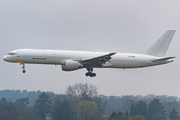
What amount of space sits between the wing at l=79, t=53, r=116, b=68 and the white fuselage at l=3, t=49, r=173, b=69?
1.06m

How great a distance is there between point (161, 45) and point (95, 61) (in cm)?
1393

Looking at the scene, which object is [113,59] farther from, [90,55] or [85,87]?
[85,87]

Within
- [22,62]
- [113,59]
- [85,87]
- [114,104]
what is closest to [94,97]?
[85,87]

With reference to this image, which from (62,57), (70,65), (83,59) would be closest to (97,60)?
(83,59)

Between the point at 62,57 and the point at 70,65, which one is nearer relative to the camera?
the point at 70,65

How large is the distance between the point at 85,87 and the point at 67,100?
4.61 metres

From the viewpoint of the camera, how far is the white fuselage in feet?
192

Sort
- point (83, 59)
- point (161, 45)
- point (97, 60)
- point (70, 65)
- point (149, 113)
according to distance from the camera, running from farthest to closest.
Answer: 1. point (149, 113)
2. point (161, 45)
3. point (83, 59)
4. point (97, 60)
5. point (70, 65)

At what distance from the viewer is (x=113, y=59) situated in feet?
198

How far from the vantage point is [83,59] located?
59281mm

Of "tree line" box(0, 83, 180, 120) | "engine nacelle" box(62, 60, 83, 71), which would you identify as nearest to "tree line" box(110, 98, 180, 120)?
"tree line" box(0, 83, 180, 120)

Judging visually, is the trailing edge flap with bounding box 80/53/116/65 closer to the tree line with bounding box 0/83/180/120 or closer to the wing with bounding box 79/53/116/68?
the wing with bounding box 79/53/116/68

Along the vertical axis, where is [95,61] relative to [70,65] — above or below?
above

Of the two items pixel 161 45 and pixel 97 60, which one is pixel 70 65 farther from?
pixel 161 45
